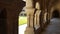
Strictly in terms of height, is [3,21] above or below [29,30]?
above

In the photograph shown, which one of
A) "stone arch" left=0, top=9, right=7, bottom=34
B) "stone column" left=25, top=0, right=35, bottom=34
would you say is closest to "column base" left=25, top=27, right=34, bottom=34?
"stone column" left=25, top=0, right=35, bottom=34

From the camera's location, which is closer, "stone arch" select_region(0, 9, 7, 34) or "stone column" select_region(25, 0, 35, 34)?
"stone arch" select_region(0, 9, 7, 34)

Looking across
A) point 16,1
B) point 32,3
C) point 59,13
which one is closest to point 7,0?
point 16,1

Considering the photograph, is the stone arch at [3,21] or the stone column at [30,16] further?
the stone column at [30,16]

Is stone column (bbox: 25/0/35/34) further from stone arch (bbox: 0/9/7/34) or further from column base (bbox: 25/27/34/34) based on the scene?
stone arch (bbox: 0/9/7/34)

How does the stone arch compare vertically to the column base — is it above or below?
above

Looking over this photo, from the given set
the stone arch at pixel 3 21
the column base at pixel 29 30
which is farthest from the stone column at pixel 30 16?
the stone arch at pixel 3 21

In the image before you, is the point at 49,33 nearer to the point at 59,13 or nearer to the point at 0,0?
the point at 0,0

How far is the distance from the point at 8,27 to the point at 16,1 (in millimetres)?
300

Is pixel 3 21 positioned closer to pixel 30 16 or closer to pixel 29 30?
pixel 29 30

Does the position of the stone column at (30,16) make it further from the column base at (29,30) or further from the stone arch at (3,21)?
the stone arch at (3,21)

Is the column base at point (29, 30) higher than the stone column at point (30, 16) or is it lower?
lower

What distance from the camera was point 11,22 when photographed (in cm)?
155

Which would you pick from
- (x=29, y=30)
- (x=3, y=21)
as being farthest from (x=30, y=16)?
(x=3, y=21)
